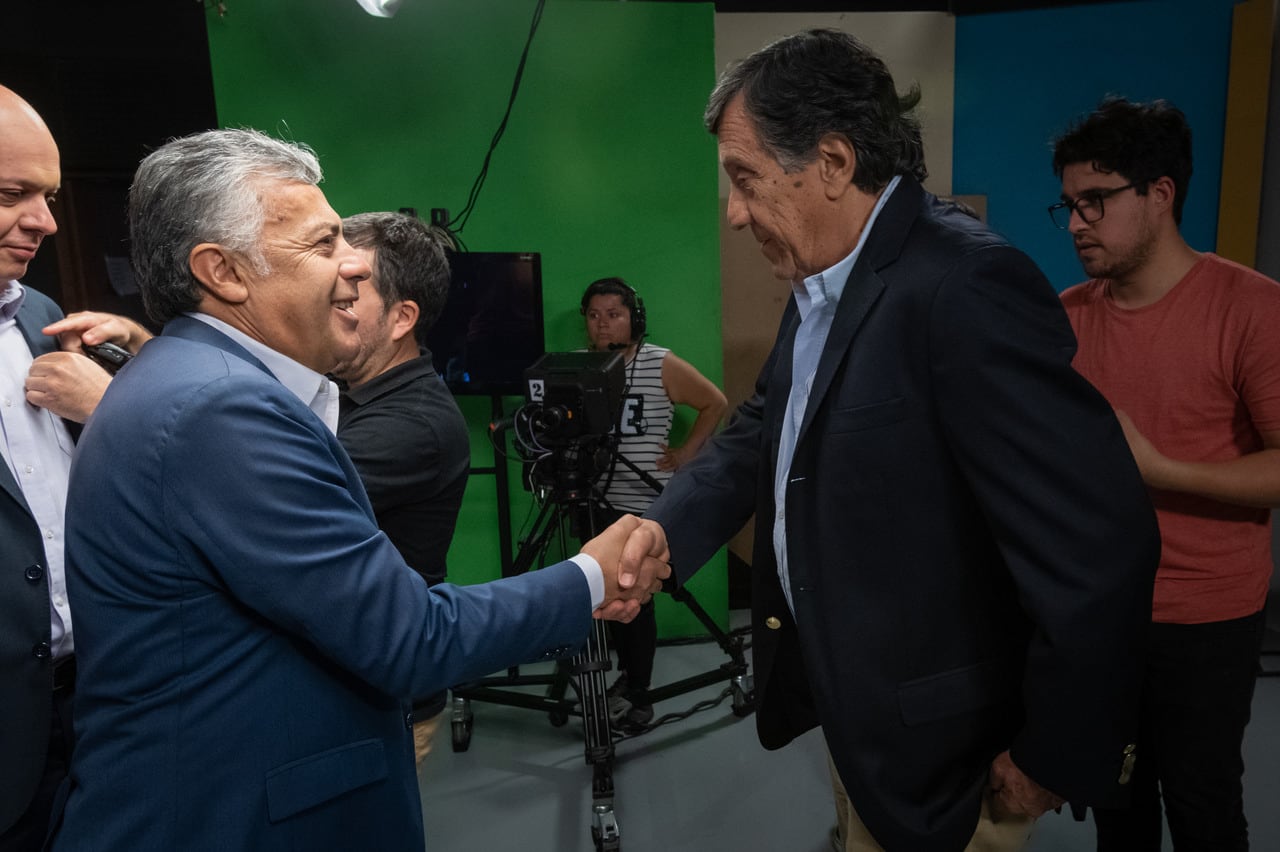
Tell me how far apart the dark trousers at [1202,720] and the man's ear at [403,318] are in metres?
1.79

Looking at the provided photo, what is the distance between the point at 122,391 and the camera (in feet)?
3.40

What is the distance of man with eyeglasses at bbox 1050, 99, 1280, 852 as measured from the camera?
164 cm

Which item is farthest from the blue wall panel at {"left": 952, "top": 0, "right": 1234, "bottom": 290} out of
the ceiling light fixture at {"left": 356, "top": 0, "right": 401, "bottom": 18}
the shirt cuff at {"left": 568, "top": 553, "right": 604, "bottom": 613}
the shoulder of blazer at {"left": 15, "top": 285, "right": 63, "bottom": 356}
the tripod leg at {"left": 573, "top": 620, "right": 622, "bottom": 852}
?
the shoulder of blazer at {"left": 15, "top": 285, "right": 63, "bottom": 356}

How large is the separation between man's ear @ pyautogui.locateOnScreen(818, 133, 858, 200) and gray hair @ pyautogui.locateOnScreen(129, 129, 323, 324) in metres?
0.83

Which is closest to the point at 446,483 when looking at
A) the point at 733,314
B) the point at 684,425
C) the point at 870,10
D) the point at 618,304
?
the point at 618,304

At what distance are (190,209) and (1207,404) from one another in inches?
76.4

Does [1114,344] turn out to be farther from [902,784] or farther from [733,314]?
[733,314]

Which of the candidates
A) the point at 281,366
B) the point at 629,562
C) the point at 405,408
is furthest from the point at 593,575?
the point at 405,408

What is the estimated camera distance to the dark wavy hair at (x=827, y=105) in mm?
1238

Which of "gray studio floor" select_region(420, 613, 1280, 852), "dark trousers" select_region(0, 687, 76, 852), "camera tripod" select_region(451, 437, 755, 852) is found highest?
"dark trousers" select_region(0, 687, 76, 852)

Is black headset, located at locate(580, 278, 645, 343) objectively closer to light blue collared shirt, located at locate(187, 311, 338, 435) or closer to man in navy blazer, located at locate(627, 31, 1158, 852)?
man in navy blazer, located at locate(627, 31, 1158, 852)

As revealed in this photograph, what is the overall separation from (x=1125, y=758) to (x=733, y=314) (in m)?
3.30

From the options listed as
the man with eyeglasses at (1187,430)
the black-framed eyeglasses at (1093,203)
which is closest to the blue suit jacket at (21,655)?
the man with eyeglasses at (1187,430)

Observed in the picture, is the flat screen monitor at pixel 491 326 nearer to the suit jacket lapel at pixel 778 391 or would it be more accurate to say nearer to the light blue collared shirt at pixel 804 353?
the suit jacket lapel at pixel 778 391
